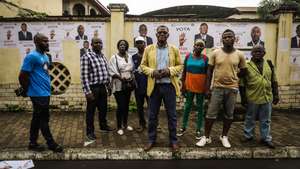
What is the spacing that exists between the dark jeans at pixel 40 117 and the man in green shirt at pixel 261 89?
3.48 meters

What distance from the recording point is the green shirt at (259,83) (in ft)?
19.9

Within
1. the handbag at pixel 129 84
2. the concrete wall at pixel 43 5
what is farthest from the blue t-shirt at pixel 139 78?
the concrete wall at pixel 43 5

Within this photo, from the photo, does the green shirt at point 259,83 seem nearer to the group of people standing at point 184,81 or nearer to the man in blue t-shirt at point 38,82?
the group of people standing at point 184,81

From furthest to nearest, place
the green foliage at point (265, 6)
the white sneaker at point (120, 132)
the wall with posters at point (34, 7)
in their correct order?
the green foliage at point (265, 6)
the wall with posters at point (34, 7)
the white sneaker at point (120, 132)

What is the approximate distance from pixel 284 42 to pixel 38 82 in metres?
7.05

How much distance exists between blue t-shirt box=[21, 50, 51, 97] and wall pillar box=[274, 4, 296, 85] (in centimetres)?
677

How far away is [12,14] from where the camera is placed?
1124cm

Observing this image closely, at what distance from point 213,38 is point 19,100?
561cm

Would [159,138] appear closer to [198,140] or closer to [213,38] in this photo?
[198,140]

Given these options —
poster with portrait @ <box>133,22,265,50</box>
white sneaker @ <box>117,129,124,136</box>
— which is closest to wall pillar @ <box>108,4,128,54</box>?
poster with portrait @ <box>133,22,265,50</box>

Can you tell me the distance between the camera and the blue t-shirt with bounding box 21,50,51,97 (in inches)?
214

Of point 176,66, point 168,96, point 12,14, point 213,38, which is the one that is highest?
point 12,14

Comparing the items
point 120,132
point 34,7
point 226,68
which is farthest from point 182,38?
point 34,7

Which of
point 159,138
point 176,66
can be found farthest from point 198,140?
point 176,66
